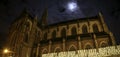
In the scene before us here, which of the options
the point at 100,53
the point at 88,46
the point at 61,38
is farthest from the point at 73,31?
the point at 100,53

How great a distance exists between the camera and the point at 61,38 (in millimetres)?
33031

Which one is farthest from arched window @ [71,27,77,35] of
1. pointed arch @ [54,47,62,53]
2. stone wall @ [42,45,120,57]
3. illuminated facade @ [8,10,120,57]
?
stone wall @ [42,45,120,57]

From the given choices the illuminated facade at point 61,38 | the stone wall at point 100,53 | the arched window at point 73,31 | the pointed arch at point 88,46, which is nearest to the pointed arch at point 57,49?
the illuminated facade at point 61,38

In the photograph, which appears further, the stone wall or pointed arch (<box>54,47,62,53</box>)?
pointed arch (<box>54,47,62,53</box>)

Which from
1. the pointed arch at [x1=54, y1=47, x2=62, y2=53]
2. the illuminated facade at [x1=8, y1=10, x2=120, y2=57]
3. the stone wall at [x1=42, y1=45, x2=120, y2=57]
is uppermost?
the illuminated facade at [x1=8, y1=10, x2=120, y2=57]

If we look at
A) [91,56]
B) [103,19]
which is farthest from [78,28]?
[91,56]

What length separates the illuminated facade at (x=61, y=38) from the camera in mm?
27359

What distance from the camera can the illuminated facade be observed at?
27.4m

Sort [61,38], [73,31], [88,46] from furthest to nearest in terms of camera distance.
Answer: [73,31]
[61,38]
[88,46]

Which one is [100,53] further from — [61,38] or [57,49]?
[61,38]

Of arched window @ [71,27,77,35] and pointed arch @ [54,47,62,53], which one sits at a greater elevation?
arched window @ [71,27,77,35]

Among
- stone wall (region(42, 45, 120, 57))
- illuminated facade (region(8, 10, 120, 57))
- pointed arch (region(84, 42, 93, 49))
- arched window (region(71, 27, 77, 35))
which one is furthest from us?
arched window (region(71, 27, 77, 35))

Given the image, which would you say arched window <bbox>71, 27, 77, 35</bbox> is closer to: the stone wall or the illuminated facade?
the illuminated facade

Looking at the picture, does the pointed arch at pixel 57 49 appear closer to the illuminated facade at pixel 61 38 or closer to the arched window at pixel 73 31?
the illuminated facade at pixel 61 38
